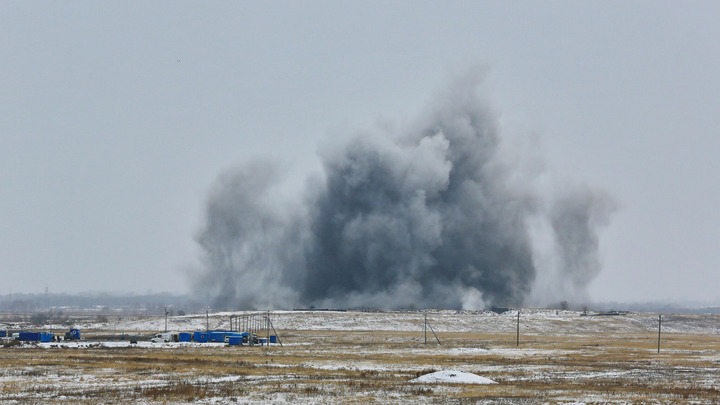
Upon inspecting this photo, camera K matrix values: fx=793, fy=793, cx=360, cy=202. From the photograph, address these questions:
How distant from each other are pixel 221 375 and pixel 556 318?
11191cm

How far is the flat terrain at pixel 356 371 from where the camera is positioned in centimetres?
4334

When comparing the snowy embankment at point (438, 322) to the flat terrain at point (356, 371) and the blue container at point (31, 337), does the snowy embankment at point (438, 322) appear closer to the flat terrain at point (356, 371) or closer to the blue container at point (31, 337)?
the flat terrain at point (356, 371)

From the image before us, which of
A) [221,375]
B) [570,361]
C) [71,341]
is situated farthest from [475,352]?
[71,341]

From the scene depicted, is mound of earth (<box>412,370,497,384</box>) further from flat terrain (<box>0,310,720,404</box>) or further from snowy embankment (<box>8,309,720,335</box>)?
snowy embankment (<box>8,309,720,335</box>)

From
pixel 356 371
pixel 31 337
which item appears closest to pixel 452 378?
pixel 356 371

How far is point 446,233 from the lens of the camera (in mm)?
165250

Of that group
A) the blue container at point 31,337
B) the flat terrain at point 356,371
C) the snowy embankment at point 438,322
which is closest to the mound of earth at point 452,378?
the flat terrain at point 356,371

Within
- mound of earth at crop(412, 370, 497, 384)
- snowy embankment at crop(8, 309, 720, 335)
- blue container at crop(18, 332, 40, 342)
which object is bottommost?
snowy embankment at crop(8, 309, 720, 335)

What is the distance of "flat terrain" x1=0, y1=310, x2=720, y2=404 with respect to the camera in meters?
43.3

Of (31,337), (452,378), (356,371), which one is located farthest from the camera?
(31,337)

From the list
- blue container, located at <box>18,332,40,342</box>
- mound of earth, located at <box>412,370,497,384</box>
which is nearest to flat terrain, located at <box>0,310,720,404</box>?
mound of earth, located at <box>412,370,497,384</box>

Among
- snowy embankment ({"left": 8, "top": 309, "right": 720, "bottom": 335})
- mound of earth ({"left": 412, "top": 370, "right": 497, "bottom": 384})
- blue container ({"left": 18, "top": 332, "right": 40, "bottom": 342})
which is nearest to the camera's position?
mound of earth ({"left": 412, "top": 370, "right": 497, "bottom": 384})

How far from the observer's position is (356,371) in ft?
195

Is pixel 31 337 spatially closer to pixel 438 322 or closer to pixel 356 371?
pixel 356 371
